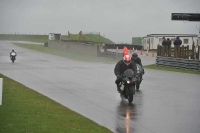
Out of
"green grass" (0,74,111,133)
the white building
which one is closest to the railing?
"green grass" (0,74,111,133)

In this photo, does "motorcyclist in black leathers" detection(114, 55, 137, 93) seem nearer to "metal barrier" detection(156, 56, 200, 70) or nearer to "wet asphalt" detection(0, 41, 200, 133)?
"wet asphalt" detection(0, 41, 200, 133)

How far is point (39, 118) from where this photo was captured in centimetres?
1298

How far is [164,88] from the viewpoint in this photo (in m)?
22.8

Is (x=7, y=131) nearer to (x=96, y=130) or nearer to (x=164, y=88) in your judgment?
(x=96, y=130)

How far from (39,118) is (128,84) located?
5142mm

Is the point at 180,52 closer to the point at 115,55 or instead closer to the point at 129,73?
the point at 115,55

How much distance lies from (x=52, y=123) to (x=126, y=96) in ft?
19.9

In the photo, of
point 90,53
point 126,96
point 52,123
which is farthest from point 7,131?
point 90,53

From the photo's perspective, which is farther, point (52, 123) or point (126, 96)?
point (126, 96)

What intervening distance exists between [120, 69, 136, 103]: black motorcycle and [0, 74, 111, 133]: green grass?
259cm

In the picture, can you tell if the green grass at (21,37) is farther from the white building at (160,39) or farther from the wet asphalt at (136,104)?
the wet asphalt at (136,104)

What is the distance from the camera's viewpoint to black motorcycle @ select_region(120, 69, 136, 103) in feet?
57.1

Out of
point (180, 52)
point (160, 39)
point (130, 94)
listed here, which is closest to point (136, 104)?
point (130, 94)

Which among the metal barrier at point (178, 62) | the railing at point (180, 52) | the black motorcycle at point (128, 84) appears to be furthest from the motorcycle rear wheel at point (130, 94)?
the railing at point (180, 52)
